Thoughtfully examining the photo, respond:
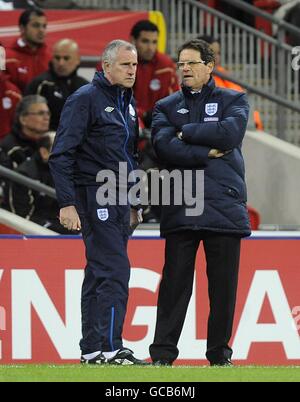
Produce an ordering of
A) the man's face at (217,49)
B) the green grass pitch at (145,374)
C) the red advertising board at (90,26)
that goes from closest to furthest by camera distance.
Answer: the green grass pitch at (145,374), the man's face at (217,49), the red advertising board at (90,26)

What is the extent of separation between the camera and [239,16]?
697 inches

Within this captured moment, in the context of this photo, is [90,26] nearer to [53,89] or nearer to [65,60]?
[65,60]

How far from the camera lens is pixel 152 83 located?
15.1 metres

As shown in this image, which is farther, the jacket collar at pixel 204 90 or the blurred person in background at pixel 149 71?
the blurred person in background at pixel 149 71

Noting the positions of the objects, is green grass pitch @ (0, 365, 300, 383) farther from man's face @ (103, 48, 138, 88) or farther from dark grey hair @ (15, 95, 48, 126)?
dark grey hair @ (15, 95, 48, 126)

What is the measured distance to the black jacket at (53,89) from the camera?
14484mm

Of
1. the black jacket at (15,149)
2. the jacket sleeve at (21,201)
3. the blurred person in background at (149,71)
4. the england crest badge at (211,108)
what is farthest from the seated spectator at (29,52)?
the england crest badge at (211,108)

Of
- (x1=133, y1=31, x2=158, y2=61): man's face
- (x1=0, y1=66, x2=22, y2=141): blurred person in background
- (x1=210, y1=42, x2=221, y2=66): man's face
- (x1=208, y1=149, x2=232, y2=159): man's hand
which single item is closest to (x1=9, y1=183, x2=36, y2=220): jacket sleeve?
(x1=0, y1=66, x2=22, y2=141): blurred person in background

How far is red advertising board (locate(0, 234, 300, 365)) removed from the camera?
11945 mm

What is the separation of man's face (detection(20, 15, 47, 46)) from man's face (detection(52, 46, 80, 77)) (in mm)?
507

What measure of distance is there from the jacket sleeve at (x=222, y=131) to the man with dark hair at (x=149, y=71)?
4988 millimetres

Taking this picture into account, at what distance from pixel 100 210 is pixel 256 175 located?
6014 mm

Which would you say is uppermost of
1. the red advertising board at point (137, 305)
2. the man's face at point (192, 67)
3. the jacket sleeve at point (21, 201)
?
the man's face at point (192, 67)

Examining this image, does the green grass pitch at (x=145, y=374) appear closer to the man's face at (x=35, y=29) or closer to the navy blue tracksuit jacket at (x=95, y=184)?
the navy blue tracksuit jacket at (x=95, y=184)
